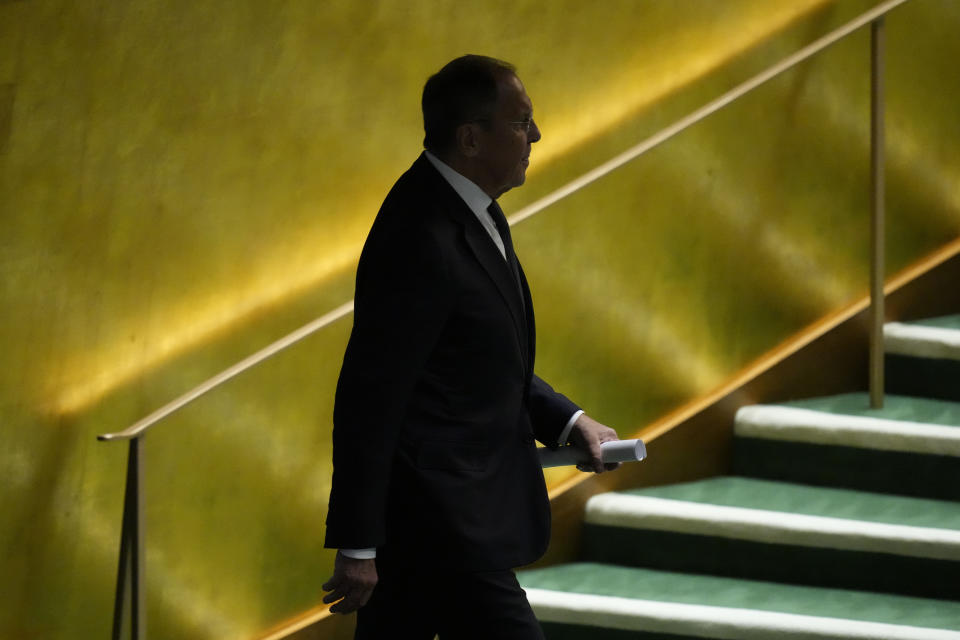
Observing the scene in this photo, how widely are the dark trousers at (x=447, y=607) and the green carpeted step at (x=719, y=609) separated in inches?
40.3

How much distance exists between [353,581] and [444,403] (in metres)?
0.24

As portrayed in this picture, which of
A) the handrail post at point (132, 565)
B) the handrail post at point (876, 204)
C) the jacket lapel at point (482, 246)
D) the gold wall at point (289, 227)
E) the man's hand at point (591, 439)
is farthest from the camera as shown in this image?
the handrail post at point (876, 204)

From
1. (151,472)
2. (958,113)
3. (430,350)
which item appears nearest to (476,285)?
(430,350)

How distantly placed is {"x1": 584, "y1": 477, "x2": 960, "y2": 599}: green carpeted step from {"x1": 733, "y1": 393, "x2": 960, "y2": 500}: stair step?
5 centimetres

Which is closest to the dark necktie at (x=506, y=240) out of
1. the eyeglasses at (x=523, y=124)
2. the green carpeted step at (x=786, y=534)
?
the eyeglasses at (x=523, y=124)

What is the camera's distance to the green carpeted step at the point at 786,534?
3.00m

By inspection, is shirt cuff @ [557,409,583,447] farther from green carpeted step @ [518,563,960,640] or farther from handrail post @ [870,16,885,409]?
handrail post @ [870,16,885,409]

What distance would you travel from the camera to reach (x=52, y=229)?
269cm

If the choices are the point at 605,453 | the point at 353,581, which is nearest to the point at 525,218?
the point at 605,453

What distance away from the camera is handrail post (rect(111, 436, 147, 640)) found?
2.57 metres

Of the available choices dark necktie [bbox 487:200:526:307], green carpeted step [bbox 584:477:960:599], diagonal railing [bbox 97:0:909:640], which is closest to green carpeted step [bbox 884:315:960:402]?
diagonal railing [bbox 97:0:909:640]

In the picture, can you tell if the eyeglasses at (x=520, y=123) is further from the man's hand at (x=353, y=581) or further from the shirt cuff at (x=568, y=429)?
the man's hand at (x=353, y=581)

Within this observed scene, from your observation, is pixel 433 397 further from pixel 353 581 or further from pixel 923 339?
pixel 923 339

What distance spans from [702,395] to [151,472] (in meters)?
1.52
